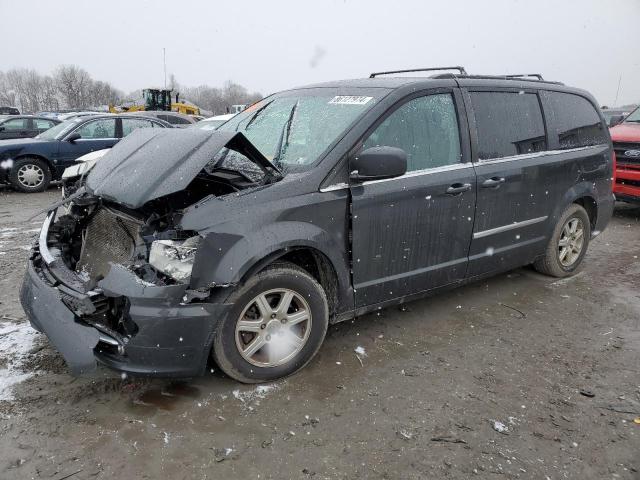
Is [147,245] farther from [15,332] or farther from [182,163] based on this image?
[15,332]

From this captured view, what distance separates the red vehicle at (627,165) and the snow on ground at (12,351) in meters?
7.85

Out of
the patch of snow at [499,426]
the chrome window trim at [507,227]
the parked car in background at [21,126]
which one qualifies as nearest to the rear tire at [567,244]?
the chrome window trim at [507,227]

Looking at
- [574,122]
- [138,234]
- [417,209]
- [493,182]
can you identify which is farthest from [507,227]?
[138,234]

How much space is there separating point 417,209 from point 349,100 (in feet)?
2.96

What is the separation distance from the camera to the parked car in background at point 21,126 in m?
12.5

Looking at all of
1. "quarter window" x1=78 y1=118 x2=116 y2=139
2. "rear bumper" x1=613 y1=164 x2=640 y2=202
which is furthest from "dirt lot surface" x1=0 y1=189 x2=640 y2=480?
"quarter window" x1=78 y1=118 x2=116 y2=139

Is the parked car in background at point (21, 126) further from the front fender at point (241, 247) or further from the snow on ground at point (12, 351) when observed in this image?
the front fender at point (241, 247)

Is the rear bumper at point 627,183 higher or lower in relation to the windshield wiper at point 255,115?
lower

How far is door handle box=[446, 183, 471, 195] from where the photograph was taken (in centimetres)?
341

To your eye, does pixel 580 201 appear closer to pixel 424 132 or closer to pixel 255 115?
pixel 424 132

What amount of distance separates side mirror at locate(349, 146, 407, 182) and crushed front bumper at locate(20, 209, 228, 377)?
1172mm

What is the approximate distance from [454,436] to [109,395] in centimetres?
192

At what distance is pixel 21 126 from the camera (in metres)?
12.8

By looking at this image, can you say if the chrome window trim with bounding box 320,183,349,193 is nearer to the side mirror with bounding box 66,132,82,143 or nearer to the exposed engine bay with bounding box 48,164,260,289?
the exposed engine bay with bounding box 48,164,260,289
